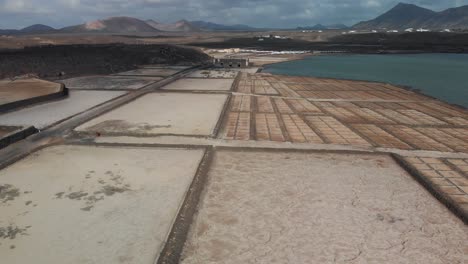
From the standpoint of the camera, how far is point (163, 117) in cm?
1330

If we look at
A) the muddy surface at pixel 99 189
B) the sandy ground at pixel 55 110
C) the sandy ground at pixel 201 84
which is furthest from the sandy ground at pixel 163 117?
the muddy surface at pixel 99 189

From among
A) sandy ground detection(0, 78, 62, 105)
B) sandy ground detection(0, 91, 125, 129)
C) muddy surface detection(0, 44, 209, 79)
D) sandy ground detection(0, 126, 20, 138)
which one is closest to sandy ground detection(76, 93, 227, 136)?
sandy ground detection(0, 91, 125, 129)

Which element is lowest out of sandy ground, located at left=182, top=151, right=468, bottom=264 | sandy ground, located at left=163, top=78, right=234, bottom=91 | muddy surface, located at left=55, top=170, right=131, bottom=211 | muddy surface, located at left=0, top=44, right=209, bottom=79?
sandy ground, located at left=182, top=151, right=468, bottom=264

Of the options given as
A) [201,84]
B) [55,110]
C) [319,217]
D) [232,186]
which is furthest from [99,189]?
[201,84]

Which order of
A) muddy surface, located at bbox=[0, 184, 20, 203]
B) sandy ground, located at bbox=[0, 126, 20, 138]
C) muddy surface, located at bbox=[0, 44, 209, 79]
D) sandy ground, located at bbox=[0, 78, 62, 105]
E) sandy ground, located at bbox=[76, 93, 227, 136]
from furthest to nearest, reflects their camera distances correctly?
1. muddy surface, located at bbox=[0, 44, 209, 79]
2. sandy ground, located at bbox=[0, 78, 62, 105]
3. sandy ground, located at bbox=[76, 93, 227, 136]
4. sandy ground, located at bbox=[0, 126, 20, 138]
5. muddy surface, located at bbox=[0, 184, 20, 203]

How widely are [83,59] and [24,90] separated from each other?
1571 centimetres

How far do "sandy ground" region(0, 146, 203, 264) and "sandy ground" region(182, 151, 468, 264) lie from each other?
730 millimetres

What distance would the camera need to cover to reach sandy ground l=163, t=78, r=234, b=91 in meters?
20.4

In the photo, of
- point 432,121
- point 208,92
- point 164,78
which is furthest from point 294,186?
point 164,78

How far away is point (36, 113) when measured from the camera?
548 inches

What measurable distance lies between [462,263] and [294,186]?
10.4 ft

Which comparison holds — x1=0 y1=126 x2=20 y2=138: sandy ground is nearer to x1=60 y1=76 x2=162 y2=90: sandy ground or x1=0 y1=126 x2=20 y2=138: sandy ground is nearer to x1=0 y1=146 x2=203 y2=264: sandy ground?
x1=0 y1=146 x2=203 y2=264: sandy ground

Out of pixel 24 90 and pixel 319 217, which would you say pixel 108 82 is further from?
pixel 319 217

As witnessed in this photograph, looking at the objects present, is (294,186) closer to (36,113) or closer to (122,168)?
(122,168)
